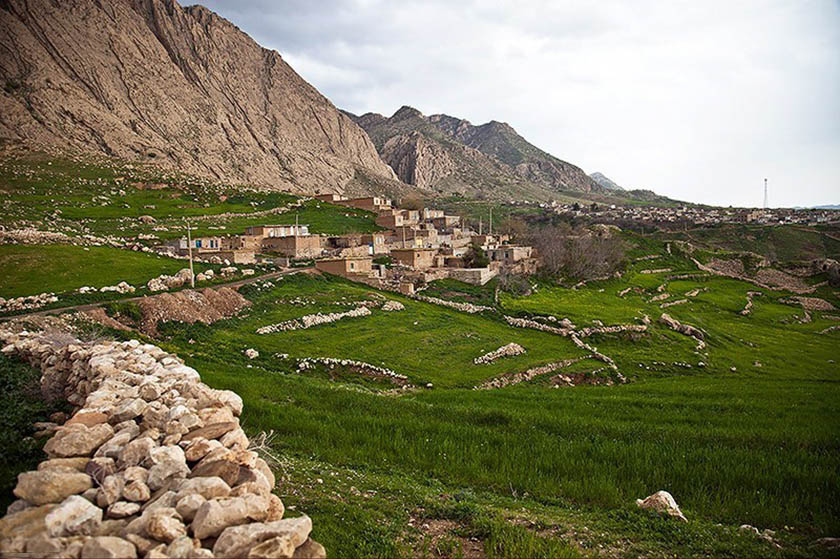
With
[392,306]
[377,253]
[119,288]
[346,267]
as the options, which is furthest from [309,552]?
[377,253]

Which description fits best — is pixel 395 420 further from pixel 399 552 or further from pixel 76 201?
pixel 76 201

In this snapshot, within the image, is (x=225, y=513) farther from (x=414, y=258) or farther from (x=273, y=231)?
(x=273, y=231)

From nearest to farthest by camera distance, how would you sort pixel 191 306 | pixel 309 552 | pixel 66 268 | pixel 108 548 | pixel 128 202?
pixel 108 548, pixel 309 552, pixel 191 306, pixel 66 268, pixel 128 202

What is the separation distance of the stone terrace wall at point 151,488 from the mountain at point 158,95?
12094cm

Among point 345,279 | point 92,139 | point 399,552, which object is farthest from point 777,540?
point 92,139

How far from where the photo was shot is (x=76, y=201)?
226 feet

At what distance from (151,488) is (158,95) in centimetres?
16392

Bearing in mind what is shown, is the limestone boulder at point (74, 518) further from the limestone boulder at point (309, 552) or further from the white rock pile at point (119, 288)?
the white rock pile at point (119, 288)

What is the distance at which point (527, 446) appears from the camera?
11.9 m

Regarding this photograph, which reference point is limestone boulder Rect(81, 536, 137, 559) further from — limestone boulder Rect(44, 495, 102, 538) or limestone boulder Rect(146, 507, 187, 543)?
limestone boulder Rect(44, 495, 102, 538)

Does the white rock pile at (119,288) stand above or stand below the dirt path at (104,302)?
above

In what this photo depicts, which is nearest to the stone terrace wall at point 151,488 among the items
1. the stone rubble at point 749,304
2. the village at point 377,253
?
the village at point 377,253

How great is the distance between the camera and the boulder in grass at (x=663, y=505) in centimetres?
796

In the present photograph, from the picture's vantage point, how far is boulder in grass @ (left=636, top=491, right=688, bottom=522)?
7.96 m
